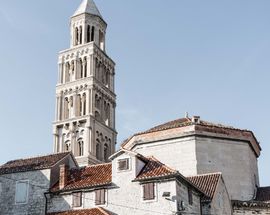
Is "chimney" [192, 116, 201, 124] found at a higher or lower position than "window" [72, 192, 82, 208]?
higher

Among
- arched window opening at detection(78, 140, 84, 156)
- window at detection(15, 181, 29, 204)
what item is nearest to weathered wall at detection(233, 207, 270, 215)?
window at detection(15, 181, 29, 204)

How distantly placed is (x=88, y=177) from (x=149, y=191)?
20.2 feet

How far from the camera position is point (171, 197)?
100 ft

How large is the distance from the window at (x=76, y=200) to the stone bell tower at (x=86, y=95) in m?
33.9

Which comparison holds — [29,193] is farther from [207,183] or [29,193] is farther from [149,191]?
[207,183]

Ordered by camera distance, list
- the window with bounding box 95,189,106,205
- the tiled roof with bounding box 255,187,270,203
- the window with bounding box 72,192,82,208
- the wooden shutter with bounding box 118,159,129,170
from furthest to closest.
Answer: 1. the tiled roof with bounding box 255,187,270,203
2. the window with bounding box 72,192,82,208
3. the window with bounding box 95,189,106,205
4. the wooden shutter with bounding box 118,159,129,170

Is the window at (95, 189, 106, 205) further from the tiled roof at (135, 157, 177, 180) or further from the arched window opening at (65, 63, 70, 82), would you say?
the arched window opening at (65, 63, 70, 82)

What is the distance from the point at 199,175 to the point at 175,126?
4961 mm

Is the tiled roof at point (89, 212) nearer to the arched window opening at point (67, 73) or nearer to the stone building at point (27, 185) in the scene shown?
the stone building at point (27, 185)

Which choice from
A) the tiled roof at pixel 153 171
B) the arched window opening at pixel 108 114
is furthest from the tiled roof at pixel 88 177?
the arched window opening at pixel 108 114

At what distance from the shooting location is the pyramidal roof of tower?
8188cm

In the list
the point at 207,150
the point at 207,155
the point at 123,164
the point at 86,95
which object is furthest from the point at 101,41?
the point at 123,164

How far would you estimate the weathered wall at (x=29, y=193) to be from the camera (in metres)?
35.5

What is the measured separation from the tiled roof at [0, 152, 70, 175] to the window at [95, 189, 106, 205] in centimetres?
502
